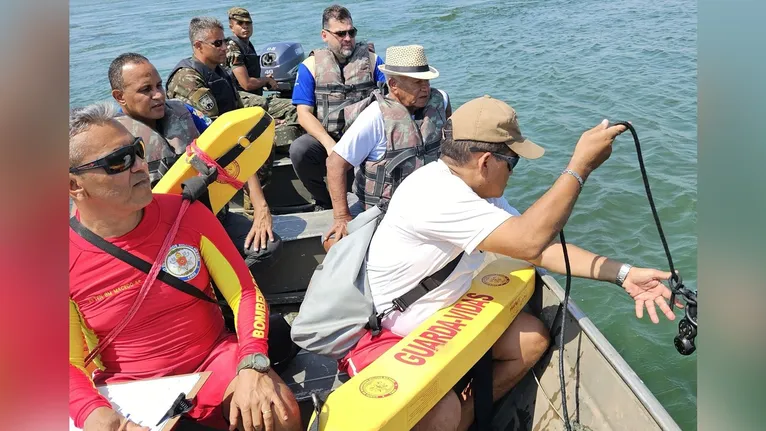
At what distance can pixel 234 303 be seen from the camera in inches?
89.4

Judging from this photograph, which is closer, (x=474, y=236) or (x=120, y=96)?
(x=474, y=236)

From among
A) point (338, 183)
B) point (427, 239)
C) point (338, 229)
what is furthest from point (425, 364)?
point (338, 183)

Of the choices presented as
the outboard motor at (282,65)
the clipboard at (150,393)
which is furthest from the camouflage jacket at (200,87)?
the clipboard at (150,393)

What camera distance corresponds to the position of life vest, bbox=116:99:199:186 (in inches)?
120

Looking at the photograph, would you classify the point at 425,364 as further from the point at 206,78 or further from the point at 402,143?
the point at 206,78

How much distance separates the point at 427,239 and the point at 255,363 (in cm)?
74

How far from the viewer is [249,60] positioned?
6.13 m

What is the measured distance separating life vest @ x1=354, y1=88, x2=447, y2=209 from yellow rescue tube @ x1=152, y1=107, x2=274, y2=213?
2.18ft

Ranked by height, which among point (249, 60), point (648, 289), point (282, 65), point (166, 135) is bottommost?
point (648, 289)

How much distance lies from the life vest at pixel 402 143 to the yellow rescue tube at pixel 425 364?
1.19 m

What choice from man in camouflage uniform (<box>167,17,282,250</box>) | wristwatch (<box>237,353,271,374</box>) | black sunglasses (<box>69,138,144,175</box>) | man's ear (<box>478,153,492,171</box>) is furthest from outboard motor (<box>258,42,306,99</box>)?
wristwatch (<box>237,353,271,374</box>)

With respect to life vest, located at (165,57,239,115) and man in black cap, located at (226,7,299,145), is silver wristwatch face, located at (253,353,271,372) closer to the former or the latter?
life vest, located at (165,57,239,115)
